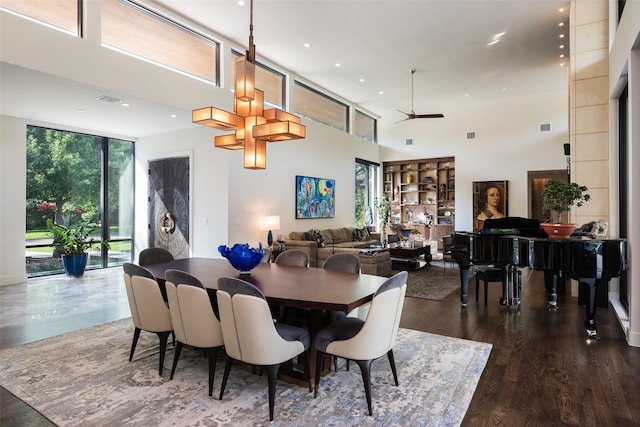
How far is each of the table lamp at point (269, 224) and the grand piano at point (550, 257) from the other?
3.53 m

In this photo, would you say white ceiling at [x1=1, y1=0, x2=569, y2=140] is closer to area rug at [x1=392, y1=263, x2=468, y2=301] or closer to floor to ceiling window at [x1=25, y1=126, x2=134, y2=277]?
floor to ceiling window at [x1=25, y1=126, x2=134, y2=277]

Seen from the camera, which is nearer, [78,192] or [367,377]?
[367,377]

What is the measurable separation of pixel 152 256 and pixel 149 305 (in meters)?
1.24

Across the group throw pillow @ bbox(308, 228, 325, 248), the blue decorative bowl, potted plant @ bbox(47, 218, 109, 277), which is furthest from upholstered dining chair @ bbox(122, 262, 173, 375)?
throw pillow @ bbox(308, 228, 325, 248)

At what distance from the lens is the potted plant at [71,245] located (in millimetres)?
7043

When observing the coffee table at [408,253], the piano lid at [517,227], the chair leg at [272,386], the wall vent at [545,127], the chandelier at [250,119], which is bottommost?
the chair leg at [272,386]

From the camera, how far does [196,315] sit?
271 cm

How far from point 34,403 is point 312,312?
202cm

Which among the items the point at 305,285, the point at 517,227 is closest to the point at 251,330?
the point at 305,285

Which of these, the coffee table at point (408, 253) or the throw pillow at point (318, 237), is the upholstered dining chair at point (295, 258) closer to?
the throw pillow at point (318, 237)

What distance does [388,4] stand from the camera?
5.48 metres

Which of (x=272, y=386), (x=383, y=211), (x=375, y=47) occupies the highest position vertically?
(x=375, y=47)

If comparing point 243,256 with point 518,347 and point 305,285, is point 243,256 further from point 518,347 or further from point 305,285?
point 518,347

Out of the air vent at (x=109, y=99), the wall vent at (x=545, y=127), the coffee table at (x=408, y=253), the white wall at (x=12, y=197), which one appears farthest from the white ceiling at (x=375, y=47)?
the coffee table at (x=408, y=253)
